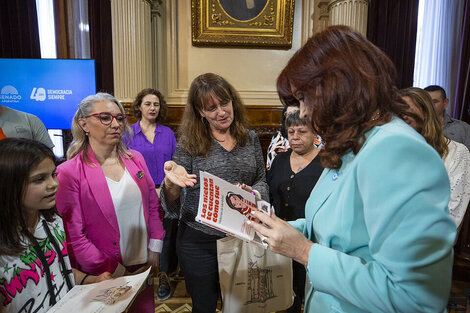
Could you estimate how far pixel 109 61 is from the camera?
175 inches

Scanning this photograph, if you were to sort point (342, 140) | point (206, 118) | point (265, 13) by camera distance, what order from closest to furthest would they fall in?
point (342, 140), point (206, 118), point (265, 13)

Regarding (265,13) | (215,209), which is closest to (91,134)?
(215,209)

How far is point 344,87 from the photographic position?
76cm

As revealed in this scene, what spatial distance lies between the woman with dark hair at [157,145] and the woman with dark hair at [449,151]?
2236 millimetres

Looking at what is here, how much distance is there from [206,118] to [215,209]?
801 mm

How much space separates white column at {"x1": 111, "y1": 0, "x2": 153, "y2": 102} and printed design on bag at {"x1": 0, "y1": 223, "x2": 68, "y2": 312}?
10.3ft

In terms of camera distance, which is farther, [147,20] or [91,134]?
[147,20]

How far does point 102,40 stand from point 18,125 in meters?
2.25

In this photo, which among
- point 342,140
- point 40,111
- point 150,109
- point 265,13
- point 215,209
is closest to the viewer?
point 342,140

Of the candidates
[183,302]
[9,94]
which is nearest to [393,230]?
[183,302]

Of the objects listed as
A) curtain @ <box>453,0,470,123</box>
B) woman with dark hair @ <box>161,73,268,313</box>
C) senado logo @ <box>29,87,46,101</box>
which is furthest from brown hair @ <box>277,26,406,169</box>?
curtain @ <box>453,0,470,123</box>

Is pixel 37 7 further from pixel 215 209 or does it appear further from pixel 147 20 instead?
pixel 215 209

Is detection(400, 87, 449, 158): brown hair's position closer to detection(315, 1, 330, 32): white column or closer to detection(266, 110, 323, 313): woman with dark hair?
detection(266, 110, 323, 313): woman with dark hair

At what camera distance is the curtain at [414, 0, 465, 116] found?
177 inches
